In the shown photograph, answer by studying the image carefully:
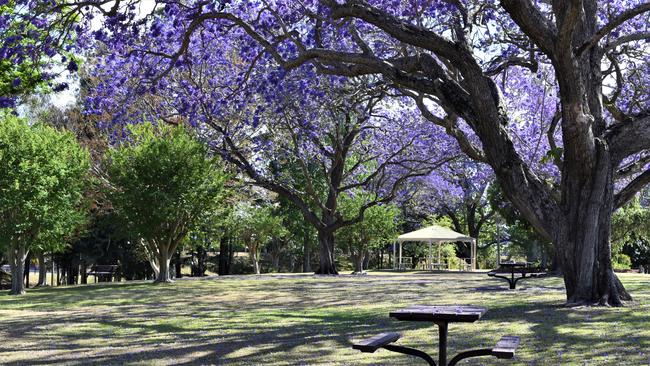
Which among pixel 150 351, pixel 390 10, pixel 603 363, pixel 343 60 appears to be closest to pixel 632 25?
pixel 390 10

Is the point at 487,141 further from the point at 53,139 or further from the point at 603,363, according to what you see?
the point at 53,139

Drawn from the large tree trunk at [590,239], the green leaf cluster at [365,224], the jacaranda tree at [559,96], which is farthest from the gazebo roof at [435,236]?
the large tree trunk at [590,239]

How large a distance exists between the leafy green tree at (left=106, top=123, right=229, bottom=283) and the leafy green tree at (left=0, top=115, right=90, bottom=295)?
1255 mm

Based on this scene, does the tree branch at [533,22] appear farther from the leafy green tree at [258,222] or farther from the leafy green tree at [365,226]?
the leafy green tree at [258,222]

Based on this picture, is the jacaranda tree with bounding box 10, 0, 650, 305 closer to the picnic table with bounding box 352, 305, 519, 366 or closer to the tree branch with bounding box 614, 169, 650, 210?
the tree branch with bounding box 614, 169, 650, 210

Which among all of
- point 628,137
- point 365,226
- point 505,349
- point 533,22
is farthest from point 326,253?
point 505,349

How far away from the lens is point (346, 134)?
2603cm

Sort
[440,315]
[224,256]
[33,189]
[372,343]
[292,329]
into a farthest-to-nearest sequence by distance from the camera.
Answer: [224,256] → [33,189] → [292,329] → [440,315] → [372,343]

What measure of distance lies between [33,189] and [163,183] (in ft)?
11.5

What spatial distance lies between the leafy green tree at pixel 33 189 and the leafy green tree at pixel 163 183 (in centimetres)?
126

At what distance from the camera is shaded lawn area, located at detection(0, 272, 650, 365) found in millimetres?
7629

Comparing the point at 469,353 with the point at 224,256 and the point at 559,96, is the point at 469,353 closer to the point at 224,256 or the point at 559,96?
the point at 559,96

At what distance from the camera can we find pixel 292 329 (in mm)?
10141

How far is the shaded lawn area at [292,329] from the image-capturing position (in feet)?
25.0
